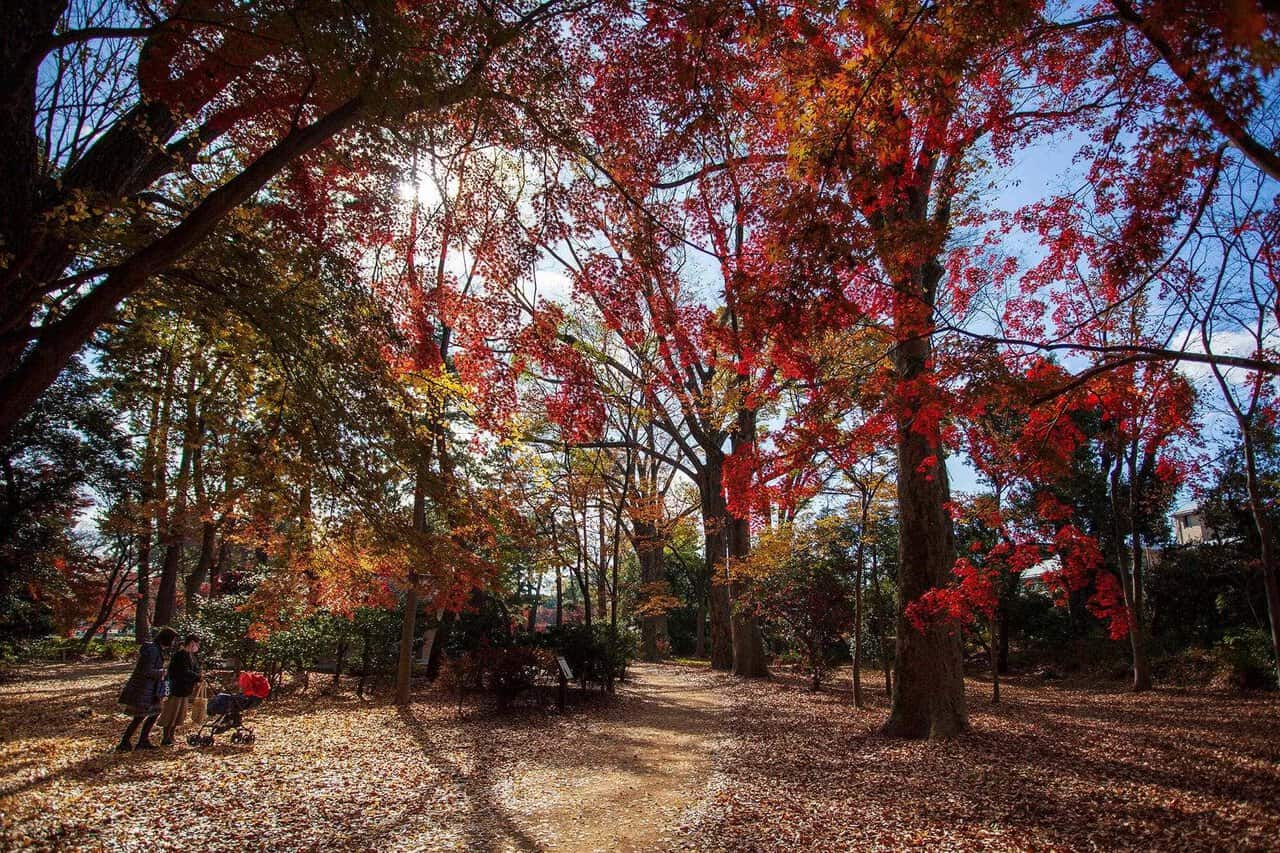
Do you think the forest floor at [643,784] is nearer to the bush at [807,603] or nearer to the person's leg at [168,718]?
the person's leg at [168,718]

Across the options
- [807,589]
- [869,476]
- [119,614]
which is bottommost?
[119,614]

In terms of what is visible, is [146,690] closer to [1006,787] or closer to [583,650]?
[583,650]

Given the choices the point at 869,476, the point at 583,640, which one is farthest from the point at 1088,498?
the point at 583,640

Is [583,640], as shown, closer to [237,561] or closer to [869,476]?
[869,476]

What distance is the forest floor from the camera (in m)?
4.67

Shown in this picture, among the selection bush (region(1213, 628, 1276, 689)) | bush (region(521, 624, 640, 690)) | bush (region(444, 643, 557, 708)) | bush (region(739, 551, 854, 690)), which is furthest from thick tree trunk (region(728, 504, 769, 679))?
bush (region(1213, 628, 1276, 689))

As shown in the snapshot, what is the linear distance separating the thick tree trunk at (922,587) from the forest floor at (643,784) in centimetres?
41

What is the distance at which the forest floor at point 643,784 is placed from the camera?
467 centimetres

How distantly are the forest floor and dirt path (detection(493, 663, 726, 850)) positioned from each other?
0.03 metres

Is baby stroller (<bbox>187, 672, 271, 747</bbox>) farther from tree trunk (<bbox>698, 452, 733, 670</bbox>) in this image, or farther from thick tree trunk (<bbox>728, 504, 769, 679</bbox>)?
thick tree trunk (<bbox>728, 504, 769, 679</bbox>)

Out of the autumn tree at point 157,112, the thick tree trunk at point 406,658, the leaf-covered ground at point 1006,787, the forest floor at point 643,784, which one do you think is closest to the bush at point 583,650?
the forest floor at point 643,784

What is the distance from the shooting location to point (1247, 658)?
14133mm

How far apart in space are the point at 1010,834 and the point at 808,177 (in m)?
4.93

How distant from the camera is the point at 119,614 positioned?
27.7 meters
